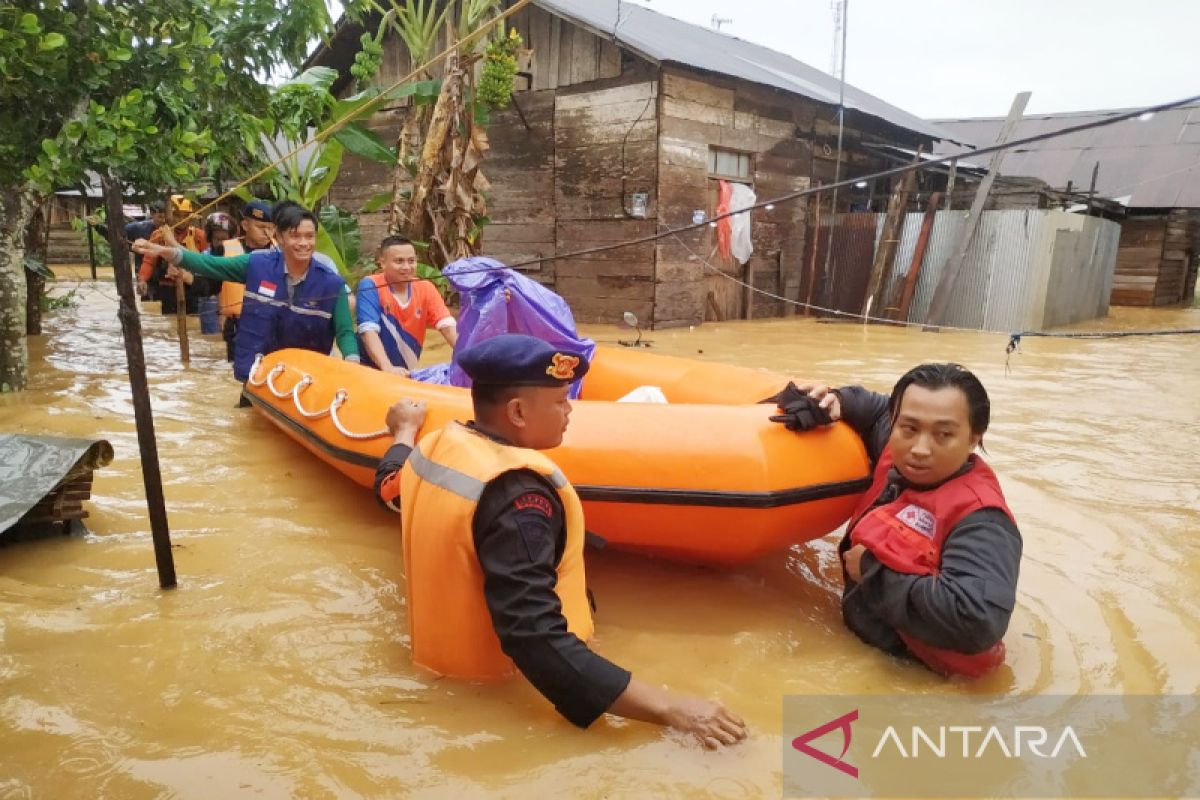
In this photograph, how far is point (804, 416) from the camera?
94.8 inches

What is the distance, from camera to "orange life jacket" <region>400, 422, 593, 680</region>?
1688 mm

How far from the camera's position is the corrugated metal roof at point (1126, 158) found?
15266 mm

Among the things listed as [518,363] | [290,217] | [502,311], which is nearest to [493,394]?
[518,363]

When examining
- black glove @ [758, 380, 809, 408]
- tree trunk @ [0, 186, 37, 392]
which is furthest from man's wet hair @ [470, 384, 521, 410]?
tree trunk @ [0, 186, 37, 392]

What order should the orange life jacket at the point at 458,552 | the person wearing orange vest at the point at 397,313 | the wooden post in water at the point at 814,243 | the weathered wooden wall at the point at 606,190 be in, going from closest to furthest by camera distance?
A: the orange life jacket at the point at 458,552 → the person wearing orange vest at the point at 397,313 → the weathered wooden wall at the point at 606,190 → the wooden post in water at the point at 814,243

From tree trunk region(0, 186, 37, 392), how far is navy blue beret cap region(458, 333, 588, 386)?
168 inches

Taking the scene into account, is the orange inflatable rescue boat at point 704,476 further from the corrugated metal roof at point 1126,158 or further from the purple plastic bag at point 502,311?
the corrugated metal roof at point 1126,158

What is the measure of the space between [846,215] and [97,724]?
1105cm

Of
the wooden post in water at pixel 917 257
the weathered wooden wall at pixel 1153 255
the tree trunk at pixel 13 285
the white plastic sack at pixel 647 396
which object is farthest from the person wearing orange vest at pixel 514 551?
the weathered wooden wall at pixel 1153 255

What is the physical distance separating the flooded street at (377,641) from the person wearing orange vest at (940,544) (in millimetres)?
147

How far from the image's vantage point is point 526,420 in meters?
1.71

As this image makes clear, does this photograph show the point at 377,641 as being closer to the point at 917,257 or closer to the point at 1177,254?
the point at 917,257

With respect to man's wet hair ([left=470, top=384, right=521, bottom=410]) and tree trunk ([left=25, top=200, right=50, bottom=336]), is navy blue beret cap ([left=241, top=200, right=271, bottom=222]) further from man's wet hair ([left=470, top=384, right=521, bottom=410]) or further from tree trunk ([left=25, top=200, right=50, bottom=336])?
man's wet hair ([left=470, top=384, right=521, bottom=410])

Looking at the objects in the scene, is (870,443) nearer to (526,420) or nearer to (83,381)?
(526,420)
